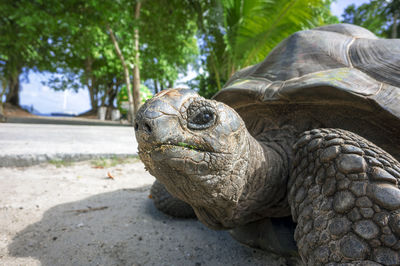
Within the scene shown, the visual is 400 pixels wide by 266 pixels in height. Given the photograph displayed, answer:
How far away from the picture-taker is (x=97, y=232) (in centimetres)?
147

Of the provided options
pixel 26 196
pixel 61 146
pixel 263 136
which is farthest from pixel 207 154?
pixel 61 146

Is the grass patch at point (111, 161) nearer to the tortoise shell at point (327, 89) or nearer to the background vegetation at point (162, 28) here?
the tortoise shell at point (327, 89)

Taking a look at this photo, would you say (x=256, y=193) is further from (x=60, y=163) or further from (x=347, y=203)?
(x=60, y=163)

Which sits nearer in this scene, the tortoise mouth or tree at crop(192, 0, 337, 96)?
the tortoise mouth

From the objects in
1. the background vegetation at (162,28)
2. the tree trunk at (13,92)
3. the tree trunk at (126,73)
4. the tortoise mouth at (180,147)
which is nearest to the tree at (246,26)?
the background vegetation at (162,28)

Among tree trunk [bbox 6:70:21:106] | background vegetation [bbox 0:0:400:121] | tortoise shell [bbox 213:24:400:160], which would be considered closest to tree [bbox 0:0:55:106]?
background vegetation [bbox 0:0:400:121]

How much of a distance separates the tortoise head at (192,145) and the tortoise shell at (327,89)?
50 cm

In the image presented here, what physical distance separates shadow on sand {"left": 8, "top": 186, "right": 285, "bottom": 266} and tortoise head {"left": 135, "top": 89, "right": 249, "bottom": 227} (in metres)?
0.46

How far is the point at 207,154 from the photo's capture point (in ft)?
2.94

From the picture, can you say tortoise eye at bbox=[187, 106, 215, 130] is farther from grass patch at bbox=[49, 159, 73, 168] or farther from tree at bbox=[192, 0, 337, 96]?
tree at bbox=[192, 0, 337, 96]

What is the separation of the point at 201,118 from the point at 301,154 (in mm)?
442

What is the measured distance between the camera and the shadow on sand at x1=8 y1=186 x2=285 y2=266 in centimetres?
121

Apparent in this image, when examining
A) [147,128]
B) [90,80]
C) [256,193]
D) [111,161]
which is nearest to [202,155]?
[147,128]

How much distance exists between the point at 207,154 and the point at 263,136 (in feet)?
2.06
